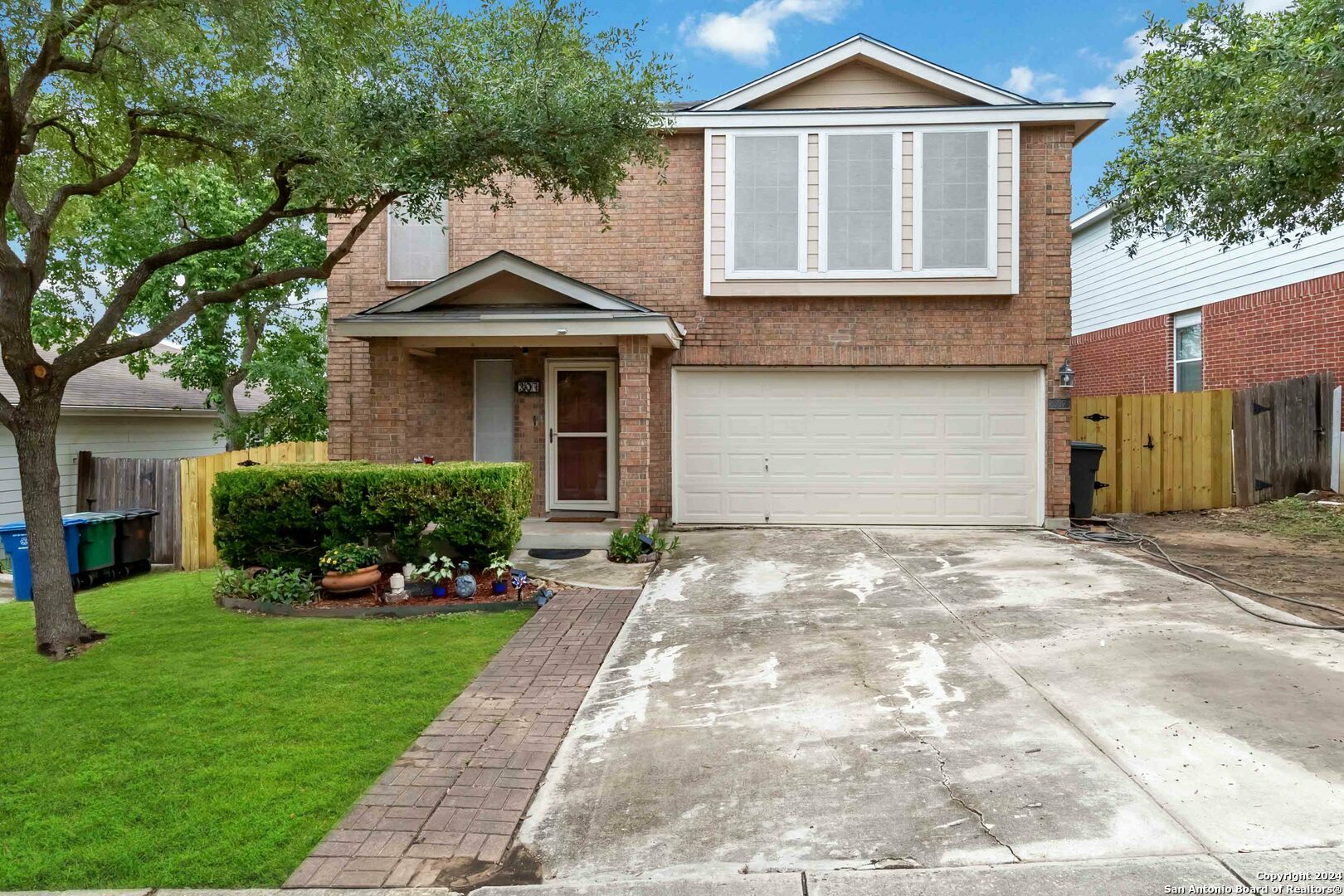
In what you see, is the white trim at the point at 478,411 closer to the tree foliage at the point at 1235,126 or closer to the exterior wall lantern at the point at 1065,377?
the exterior wall lantern at the point at 1065,377

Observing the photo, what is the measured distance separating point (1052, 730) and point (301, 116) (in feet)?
24.2

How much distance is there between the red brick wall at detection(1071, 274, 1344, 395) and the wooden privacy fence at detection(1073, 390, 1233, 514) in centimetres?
161

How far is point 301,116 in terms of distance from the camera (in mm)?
7082

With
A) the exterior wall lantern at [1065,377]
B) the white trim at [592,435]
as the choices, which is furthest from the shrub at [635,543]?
the exterior wall lantern at [1065,377]

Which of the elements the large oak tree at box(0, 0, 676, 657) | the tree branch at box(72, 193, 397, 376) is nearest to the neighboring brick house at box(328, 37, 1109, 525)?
the large oak tree at box(0, 0, 676, 657)

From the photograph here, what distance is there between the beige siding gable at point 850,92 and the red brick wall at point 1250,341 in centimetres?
729

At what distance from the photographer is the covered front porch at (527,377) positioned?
9922 millimetres

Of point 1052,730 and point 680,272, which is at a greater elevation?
point 680,272

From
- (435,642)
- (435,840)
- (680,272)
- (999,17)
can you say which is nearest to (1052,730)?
(435,840)

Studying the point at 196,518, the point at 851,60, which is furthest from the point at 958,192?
the point at 196,518

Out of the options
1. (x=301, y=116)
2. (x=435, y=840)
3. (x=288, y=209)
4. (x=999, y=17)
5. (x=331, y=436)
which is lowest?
(x=435, y=840)

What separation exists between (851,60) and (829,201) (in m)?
2.03

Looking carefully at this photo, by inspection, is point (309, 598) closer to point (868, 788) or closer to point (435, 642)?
point (435, 642)

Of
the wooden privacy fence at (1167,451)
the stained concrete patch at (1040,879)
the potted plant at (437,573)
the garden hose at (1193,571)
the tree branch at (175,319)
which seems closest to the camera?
the stained concrete patch at (1040,879)
